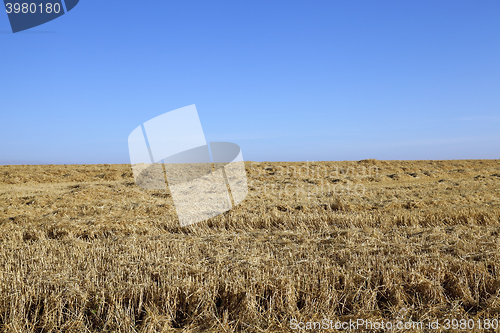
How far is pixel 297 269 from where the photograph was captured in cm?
462

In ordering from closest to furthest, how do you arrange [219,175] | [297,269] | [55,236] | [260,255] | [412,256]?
[297,269] < [412,256] < [260,255] < [55,236] < [219,175]

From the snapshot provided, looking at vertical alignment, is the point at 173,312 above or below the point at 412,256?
below

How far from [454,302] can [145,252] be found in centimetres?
457

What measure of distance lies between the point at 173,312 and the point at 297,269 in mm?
1755

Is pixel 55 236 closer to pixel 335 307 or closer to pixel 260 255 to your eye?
pixel 260 255

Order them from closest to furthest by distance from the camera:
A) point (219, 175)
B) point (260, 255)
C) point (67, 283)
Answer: point (67, 283) → point (260, 255) → point (219, 175)

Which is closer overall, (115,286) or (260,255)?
(115,286)

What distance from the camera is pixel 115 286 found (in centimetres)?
427

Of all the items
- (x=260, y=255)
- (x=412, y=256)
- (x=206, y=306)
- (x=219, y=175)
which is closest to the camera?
(x=206, y=306)

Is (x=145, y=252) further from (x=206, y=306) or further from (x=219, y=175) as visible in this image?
(x=219, y=175)

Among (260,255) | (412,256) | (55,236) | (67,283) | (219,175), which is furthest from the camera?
(219,175)

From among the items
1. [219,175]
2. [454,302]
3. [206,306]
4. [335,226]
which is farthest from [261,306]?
[219,175]

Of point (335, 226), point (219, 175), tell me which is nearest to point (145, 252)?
point (335, 226)

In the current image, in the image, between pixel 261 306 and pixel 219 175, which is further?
pixel 219 175
